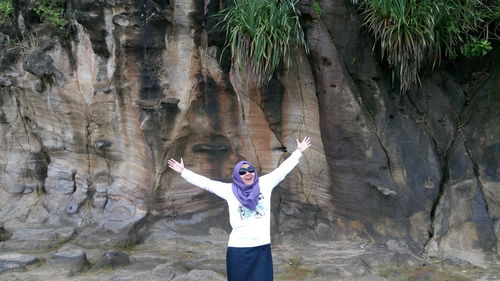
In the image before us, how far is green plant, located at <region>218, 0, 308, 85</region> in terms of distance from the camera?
17.6 feet

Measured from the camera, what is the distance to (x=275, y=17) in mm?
5312

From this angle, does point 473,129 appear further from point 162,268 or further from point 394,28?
point 162,268

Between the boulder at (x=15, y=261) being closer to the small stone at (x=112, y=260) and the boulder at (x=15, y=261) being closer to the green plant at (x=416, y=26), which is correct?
the small stone at (x=112, y=260)

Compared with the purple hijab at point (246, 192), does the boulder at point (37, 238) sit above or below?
below

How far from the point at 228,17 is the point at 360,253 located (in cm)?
308

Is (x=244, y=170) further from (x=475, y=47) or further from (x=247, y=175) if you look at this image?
(x=475, y=47)

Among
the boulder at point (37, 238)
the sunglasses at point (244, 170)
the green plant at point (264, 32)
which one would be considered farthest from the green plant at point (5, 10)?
the sunglasses at point (244, 170)

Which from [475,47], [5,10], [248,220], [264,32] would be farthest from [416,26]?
[5,10]

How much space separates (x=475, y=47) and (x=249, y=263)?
145 inches

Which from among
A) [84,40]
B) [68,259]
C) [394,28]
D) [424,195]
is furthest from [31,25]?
[424,195]

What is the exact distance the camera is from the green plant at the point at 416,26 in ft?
16.9

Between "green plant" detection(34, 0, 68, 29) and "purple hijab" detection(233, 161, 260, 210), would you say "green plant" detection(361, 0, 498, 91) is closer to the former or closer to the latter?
"purple hijab" detection(233, 161, 260, 210)

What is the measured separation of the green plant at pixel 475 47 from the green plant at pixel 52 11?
5.07m

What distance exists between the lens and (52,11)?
6930mm
